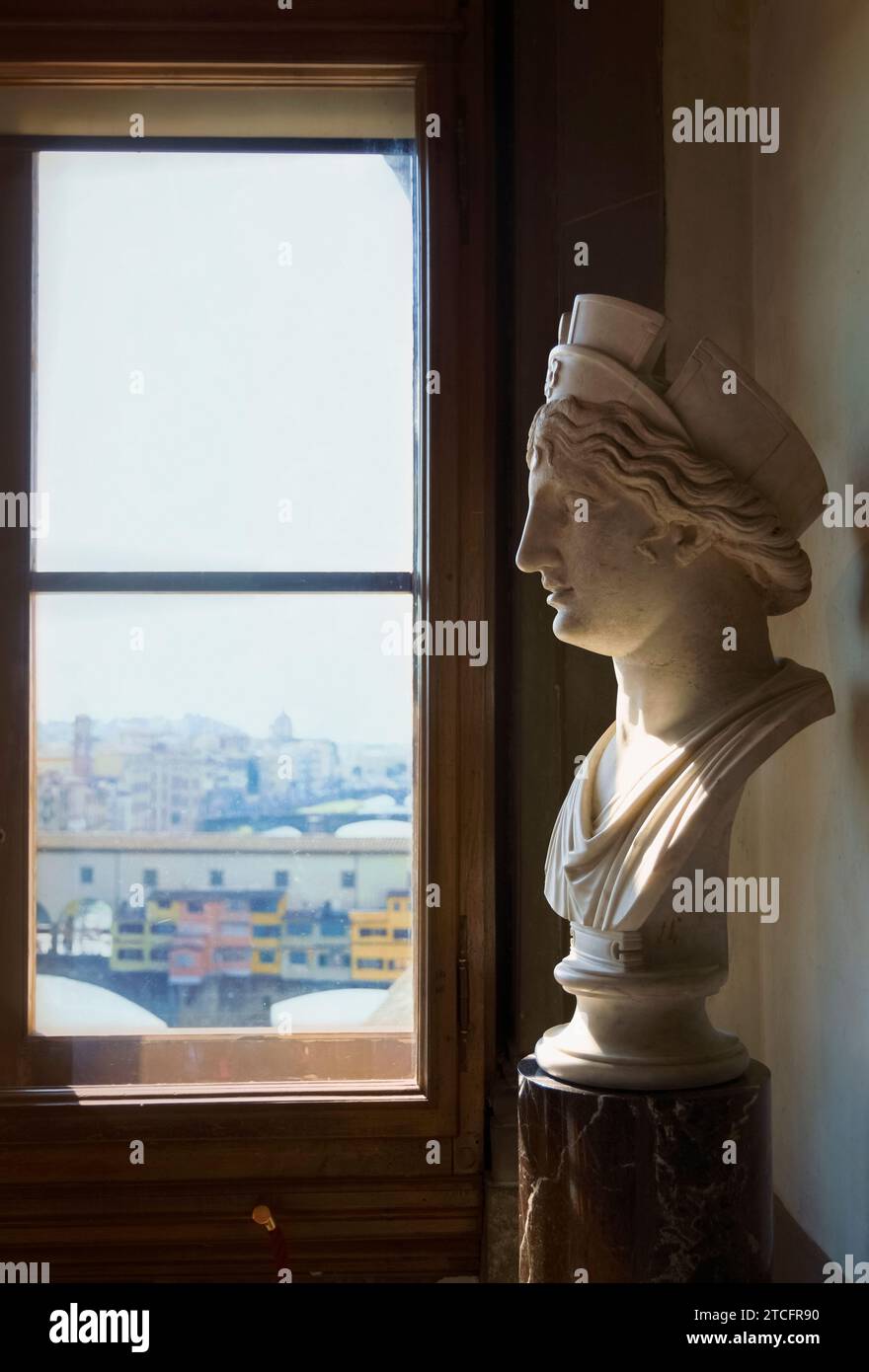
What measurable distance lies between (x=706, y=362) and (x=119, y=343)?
58.3 inches

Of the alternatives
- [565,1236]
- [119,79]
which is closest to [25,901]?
[565,1236]

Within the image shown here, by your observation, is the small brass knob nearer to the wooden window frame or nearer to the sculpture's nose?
the wooden window frame

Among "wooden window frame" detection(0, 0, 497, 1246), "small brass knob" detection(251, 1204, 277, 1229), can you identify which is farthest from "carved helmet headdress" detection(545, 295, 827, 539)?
"small brass knob" detection(251, 1204, 277, 1229)

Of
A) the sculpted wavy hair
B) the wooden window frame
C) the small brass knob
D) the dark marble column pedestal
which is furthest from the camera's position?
the wooden window frame

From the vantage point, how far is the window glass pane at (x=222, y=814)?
111 inches

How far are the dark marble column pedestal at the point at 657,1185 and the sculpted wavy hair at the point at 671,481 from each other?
2.68 feet

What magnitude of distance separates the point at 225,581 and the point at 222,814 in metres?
0.52

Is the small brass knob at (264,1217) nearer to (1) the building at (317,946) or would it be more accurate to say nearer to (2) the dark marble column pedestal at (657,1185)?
(1) the building at (317,946)

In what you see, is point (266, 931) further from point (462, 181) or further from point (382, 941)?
point (462, 181)

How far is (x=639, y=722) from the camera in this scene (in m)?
2.09

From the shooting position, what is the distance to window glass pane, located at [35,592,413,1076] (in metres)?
2.83

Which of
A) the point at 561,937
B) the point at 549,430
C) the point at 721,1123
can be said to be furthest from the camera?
the point at 561,937

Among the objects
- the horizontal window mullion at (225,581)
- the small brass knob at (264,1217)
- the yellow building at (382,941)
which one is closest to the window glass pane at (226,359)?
the horizontal window mullion at (225,581)

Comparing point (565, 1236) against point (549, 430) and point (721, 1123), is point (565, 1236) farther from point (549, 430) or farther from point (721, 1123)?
point (549, 430)
